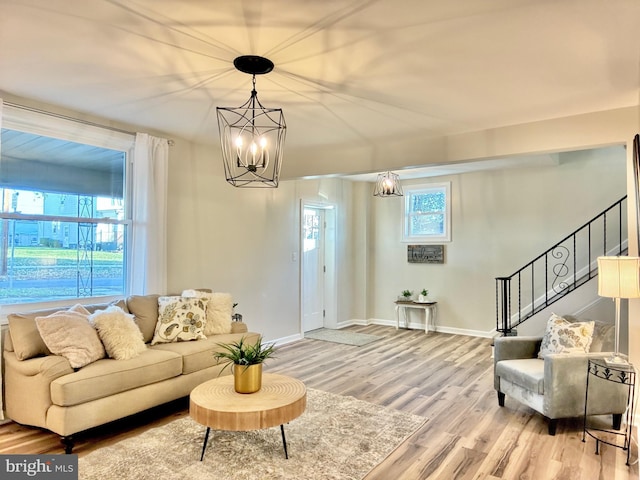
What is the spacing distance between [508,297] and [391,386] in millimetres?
2957

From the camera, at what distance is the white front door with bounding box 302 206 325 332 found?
22.5ft

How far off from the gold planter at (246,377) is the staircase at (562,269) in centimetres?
383

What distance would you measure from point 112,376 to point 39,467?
65cm

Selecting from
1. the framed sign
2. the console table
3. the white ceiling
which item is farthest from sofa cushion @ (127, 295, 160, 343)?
the framed sign

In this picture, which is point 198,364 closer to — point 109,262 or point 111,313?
point 111,313

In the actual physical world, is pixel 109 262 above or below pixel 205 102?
below

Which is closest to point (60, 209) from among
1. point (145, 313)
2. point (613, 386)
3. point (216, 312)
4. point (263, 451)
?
point (145, 313)

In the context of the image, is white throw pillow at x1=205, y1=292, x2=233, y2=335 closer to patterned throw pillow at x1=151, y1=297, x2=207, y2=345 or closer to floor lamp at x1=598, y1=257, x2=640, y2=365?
patterned throw pillow at x1=151, y1=297, x2=207, y2=345

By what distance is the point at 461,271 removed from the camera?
6871mm

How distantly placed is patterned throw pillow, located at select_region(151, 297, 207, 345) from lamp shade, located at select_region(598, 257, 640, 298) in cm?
339

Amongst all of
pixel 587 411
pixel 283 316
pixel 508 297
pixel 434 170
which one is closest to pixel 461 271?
pixel 508 297

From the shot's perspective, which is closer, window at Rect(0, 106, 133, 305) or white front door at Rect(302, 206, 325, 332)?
window at Rect(0, 106, 133, 305)

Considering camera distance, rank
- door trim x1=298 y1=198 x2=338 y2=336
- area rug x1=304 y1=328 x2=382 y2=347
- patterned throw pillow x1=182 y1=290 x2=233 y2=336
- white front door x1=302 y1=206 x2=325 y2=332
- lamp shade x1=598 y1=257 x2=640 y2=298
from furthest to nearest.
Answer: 1. door trim x1=298 y1=198 x2=338 y2=336
2. white front door x1=302 y1=206 x2=325 y2=332
3. area rug x1=304 y1=328 x2=382 y2=347
4. patterned throw pillow x1=182 y1=290 x2=233 y2=336
5. lamp shade x1=598 y1=257 x2=640 y2=298

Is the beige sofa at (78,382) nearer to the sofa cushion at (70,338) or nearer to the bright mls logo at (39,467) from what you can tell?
the sofa cushion at (70,338)
